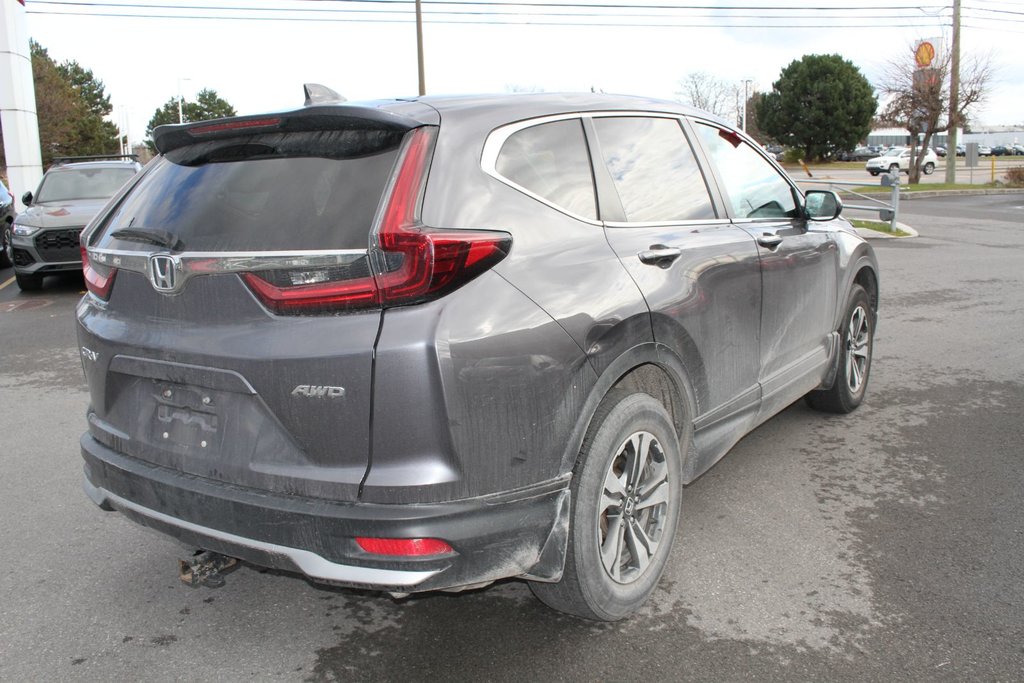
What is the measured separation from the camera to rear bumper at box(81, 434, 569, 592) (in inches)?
96.1

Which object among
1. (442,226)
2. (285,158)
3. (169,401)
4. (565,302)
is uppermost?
Answer: (285,158)

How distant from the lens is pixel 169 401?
279cm

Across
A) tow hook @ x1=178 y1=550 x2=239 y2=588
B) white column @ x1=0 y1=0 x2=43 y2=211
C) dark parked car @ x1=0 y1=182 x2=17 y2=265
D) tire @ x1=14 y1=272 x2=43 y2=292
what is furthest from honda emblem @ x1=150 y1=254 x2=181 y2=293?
white column @ x1=0 y1=0 x2=43 y2=211

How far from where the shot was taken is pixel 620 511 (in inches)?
121

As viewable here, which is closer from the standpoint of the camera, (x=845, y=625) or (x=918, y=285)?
(x=845, y=625)

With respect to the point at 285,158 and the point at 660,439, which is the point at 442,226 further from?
the point at 660,439

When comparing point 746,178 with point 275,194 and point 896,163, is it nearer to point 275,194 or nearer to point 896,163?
point 275,194

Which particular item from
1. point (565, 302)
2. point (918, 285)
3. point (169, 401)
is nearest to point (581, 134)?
point (565, 302)

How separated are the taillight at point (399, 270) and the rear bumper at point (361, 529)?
57cm

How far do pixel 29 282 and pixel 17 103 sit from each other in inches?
421

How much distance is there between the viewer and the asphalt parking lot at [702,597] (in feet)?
9.55

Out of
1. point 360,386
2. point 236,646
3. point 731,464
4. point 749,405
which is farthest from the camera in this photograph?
point 731,464

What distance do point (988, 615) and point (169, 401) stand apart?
288cm

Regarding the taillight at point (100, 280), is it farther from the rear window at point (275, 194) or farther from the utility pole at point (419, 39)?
the utility pole at point (419, 39)
